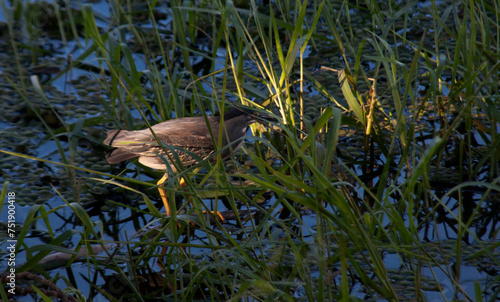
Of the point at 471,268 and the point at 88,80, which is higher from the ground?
the point at 88,80

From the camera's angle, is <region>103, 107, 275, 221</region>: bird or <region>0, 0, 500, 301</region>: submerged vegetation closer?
<region>0, 0, 500, 301</region>: submerged vegetation

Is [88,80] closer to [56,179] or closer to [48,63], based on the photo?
[48,63]

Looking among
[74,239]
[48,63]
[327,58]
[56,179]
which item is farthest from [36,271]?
[327,58]

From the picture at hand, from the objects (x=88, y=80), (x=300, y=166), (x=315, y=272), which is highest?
(x=88, y=80)

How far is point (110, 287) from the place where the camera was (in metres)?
2.57

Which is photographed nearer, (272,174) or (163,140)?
(272,174)

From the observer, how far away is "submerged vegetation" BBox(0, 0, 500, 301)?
2.19 meters

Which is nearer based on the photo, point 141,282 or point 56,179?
point 141,282

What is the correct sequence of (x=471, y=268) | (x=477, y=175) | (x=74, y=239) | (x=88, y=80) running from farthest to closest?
1. (x=88, y=80)
2. (x=477, y=175)
3. (x=74, y=239)
4. (x=471, y=268)

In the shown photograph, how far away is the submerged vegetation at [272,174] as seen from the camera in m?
2.19

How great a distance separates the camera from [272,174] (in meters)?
3.21

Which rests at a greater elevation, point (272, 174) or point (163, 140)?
point (163, 140)

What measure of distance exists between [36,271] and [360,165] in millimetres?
1928

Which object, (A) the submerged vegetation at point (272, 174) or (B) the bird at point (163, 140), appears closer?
(A) the submerged vegetation at point (272, 174)
